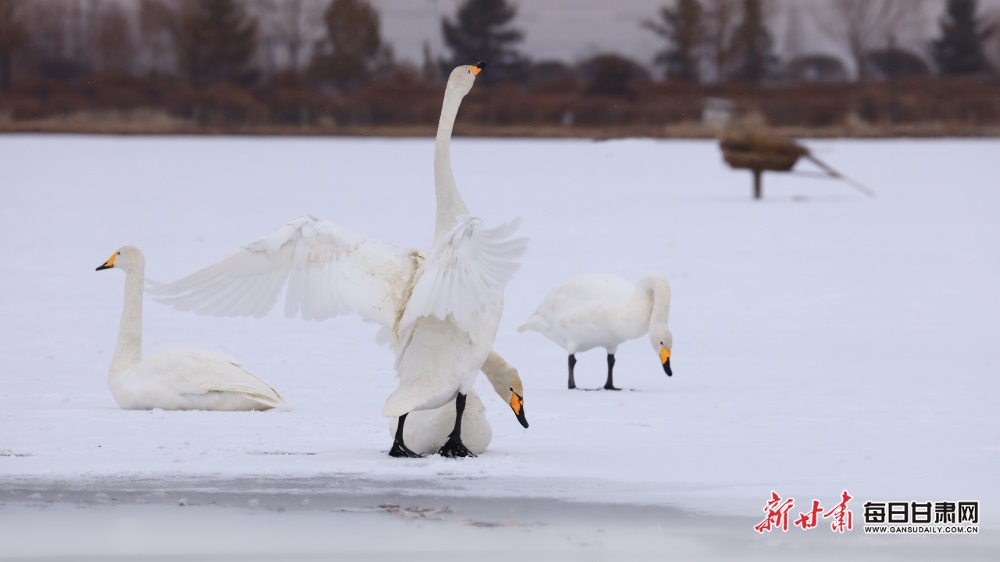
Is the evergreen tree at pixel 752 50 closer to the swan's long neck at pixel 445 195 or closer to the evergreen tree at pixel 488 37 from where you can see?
the evergreen tree at pixel 488 37

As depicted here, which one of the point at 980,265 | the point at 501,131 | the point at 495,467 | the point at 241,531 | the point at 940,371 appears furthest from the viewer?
the point at 501,131

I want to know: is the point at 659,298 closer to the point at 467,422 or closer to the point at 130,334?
the point at 467,422

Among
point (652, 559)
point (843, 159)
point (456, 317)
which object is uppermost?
point (843, 159)

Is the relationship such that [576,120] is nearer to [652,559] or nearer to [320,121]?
[320,121]

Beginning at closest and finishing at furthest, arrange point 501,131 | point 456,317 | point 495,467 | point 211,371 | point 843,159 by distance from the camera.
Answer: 1. point 456,317
2. point 495,467
3. point 211,371
4. point 843,159
5. point 501,131

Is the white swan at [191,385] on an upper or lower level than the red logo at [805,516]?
upper

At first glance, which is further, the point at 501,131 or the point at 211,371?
the point at 501,131

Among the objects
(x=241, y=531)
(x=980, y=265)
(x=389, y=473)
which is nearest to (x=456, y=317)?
(x=389, y=473)

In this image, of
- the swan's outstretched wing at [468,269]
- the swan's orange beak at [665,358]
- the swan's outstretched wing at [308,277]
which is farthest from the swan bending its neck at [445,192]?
the swan's orange beak at [665,358]

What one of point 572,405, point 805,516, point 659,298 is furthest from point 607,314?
point 805,516

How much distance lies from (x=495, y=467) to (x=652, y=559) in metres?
1.34

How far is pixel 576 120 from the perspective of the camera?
51.3m

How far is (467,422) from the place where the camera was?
5.76 meters

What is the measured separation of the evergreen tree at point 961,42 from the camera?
182 feet
